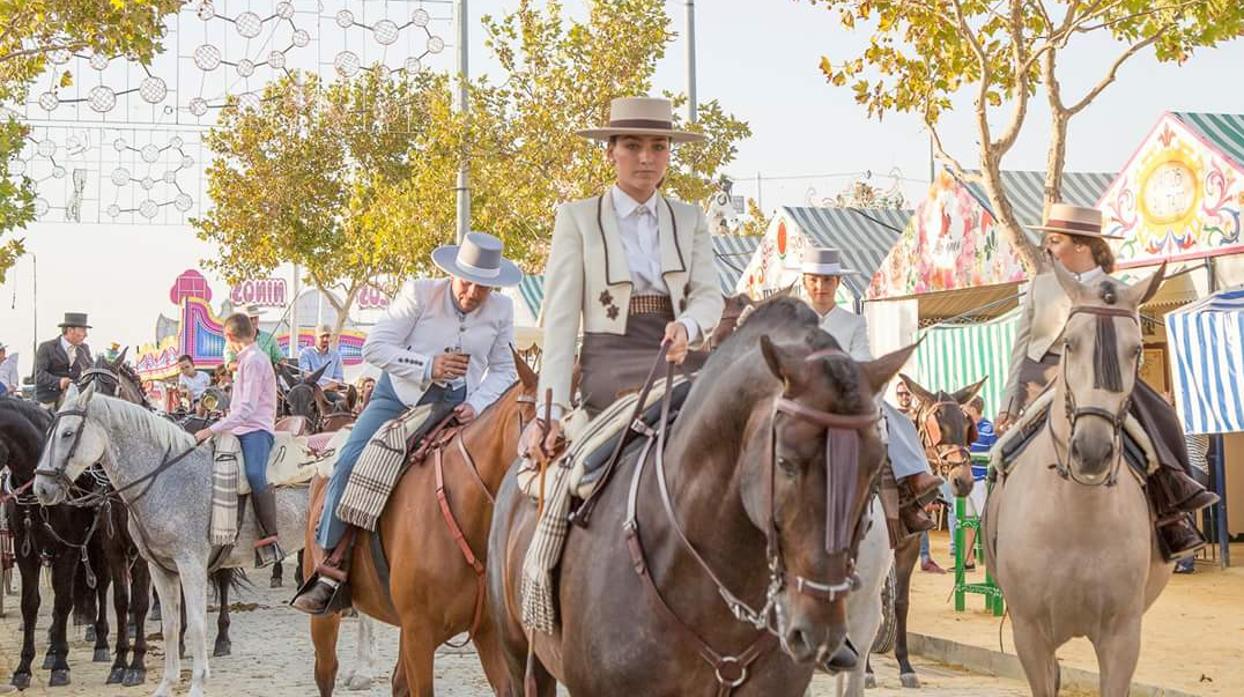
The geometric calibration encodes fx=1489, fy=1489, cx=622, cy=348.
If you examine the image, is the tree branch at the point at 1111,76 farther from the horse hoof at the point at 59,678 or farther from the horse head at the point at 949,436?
the horse hoof at the point at 59,678

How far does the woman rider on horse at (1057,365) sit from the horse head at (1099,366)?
367 mm

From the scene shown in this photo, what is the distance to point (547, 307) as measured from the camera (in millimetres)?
5562

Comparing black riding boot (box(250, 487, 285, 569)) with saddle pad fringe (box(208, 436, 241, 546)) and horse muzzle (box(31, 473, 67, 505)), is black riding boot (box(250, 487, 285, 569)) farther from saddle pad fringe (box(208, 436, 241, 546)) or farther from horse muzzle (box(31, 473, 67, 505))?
horse muzzle (box(31, 473, 67, 505))

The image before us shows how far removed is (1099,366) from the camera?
6523mm

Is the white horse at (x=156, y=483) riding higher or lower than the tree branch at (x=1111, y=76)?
lower

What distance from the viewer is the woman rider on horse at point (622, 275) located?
548cm

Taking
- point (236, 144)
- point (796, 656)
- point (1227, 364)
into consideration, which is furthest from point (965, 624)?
point (236, 144)

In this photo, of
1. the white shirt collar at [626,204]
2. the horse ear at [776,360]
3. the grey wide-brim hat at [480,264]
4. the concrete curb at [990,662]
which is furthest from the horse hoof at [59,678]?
the horse ear at [776,360]

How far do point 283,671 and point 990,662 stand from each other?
5.51m

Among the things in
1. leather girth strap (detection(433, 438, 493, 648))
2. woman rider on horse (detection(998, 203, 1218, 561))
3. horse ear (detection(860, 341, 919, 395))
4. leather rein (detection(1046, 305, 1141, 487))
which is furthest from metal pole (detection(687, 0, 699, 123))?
horse ear (detection(860, 341, 919, 395))

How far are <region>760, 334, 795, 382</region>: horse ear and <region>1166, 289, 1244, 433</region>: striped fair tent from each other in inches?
437

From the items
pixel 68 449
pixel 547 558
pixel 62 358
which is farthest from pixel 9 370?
pixel 547 558

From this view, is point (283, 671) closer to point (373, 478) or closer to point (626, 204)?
point (373, 478)

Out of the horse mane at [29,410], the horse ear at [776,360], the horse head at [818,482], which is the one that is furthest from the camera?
the horse mane at [29,410]
